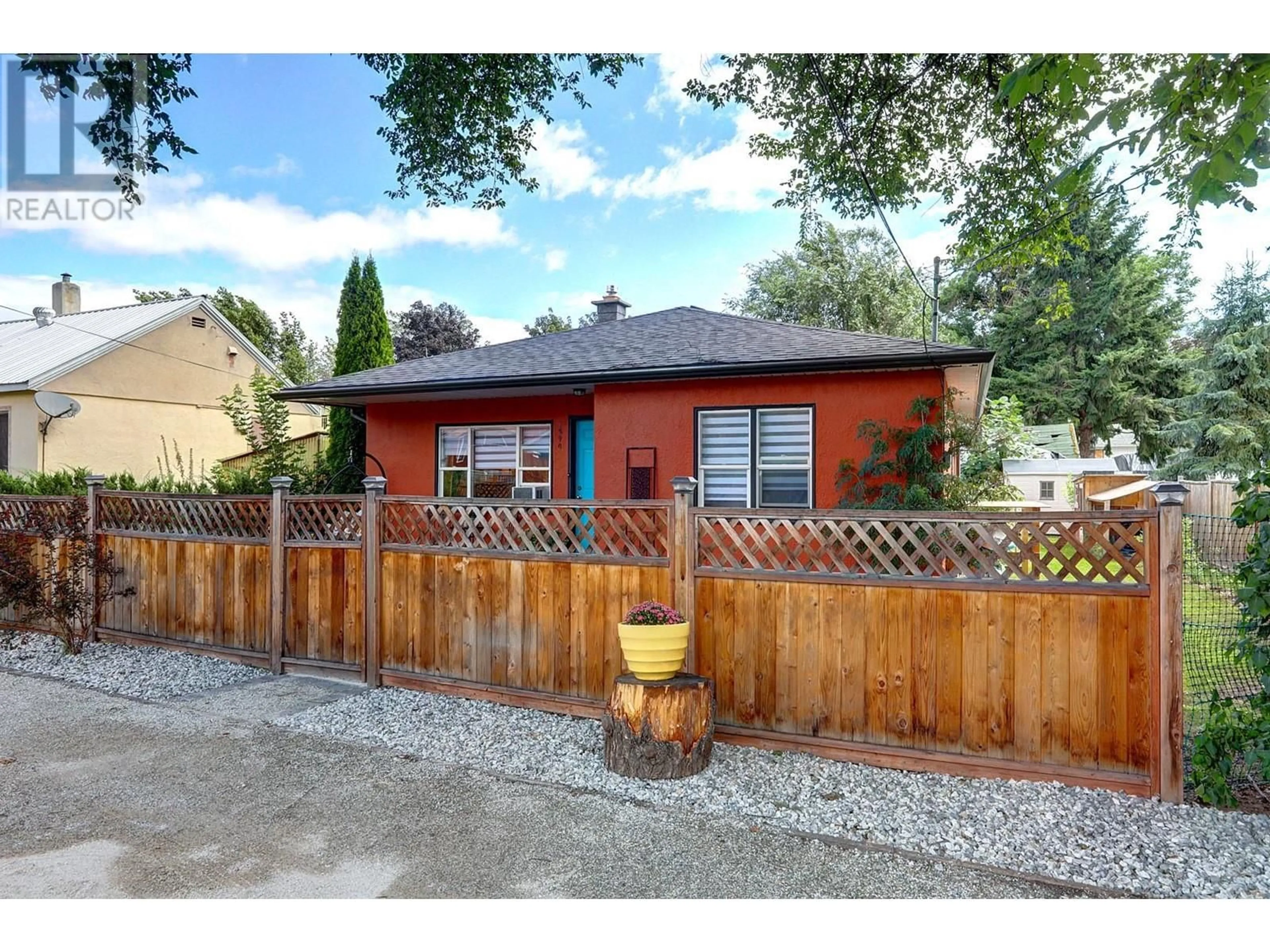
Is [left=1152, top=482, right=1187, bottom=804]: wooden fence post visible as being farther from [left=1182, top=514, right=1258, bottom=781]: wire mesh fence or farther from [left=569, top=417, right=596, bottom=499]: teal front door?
[left=569, top=417, right=596, bottom=499]: teal front door

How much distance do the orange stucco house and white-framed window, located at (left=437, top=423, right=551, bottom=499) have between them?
0.05 feet

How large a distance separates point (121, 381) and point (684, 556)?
1318cm

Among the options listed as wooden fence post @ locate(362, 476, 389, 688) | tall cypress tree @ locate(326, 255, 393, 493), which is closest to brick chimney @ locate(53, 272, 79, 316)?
tall cypress tree @ locate(326, 255, 393, 493)

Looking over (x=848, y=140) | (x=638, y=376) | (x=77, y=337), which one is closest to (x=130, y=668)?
(x=638, y=376)

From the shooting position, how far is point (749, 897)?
2574 millimetres

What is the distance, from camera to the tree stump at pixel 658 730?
366cm

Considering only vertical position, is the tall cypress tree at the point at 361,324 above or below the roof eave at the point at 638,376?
above

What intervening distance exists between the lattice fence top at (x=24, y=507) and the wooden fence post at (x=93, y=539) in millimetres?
144

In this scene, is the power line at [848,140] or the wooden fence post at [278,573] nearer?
the wooden fence post at [278,573]

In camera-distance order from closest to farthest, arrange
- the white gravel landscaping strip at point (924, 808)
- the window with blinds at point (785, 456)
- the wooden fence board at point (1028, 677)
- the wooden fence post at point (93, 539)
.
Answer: the white gravel landscaping strip at point (924, 808) → the wooden fence board at point (1028, 677) → the wooden fence post at point (93, 539) → the window with blinds at point (785, 456)

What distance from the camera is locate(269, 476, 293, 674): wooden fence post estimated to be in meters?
5.58

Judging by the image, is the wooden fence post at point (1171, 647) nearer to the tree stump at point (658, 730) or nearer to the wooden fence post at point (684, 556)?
the tree stump at point (658, 730)

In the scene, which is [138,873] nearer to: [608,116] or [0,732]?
[0,732]

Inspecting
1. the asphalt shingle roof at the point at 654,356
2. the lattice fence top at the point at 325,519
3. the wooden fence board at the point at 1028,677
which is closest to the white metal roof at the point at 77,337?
the asphalt shingle roof at the point at 654,356
